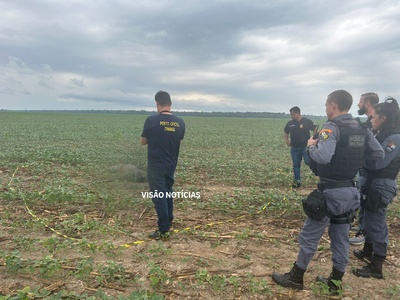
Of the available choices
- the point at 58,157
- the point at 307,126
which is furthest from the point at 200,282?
the point at 58,157

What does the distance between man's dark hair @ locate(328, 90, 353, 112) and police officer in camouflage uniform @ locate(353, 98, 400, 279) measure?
0.90m

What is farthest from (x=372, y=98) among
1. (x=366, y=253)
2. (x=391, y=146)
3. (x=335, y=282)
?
(x=335, y=282)

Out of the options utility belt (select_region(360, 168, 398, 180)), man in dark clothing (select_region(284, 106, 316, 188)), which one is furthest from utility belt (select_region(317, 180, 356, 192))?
man in dark clothing (select_region(284, 106, 316, 188))

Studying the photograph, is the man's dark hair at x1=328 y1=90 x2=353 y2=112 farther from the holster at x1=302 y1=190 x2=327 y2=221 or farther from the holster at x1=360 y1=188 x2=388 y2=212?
the holster at x1=360 y1=188 x2=388 y2=212

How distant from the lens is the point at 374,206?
4035 millimetres

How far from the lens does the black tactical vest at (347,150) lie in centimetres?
343

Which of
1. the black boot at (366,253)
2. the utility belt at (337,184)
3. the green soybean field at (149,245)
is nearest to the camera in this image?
the utility belt at (337,184)

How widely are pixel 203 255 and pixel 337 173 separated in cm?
231

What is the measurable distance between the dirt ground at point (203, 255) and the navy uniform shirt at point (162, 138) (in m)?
1.32

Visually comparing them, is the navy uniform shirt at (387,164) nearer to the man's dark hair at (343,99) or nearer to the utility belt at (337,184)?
the utility belt at (337,184)

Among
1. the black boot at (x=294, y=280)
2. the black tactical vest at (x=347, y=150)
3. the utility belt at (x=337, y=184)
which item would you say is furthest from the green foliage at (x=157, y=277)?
the black tactical vest at (x=347, y=150)

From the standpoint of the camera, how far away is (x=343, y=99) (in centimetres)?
349

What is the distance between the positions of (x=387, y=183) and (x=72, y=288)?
4357 mm

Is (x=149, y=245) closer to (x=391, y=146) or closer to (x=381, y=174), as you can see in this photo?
(x=381, y=174)
